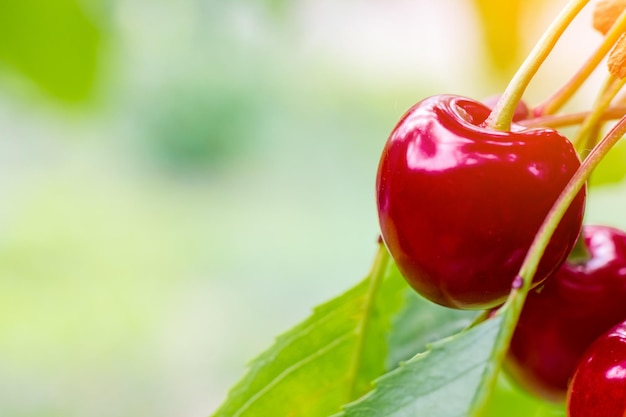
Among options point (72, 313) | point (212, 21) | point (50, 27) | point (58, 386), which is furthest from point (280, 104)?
point (50, 27)

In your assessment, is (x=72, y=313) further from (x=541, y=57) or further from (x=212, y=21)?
(x=541, y=57)

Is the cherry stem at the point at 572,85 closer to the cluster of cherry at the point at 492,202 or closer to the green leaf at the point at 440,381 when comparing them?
the cluster of cherry at the point at 492,202

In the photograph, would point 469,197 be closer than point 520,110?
Yes

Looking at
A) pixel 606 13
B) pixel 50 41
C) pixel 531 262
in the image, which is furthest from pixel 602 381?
pixel 50 41

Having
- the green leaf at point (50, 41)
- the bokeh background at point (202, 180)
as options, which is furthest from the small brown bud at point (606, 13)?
the bokeh background at point (202, 180)

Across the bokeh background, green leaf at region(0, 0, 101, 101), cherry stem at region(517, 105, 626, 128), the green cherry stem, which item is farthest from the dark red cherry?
the bokeh background

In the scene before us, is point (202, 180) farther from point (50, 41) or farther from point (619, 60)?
point (619, 60)
